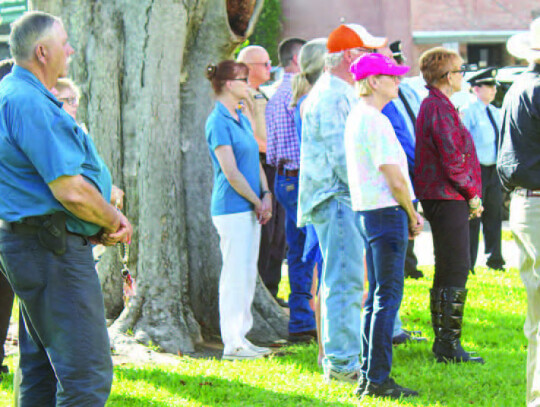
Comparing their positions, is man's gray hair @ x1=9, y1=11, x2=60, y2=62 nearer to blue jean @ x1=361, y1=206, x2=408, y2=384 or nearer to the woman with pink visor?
the woman with pink visor

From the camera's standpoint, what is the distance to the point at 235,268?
6.07m

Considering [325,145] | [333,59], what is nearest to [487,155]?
[333,59]

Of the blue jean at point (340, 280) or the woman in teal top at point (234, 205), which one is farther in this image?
the woman in teal top at point (234, 205)

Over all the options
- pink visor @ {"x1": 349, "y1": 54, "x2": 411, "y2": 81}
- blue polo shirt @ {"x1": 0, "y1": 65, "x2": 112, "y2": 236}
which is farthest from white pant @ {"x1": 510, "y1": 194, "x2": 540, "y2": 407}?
blue polo shirt @ {"x1": 0, "y1": 65, "x2": 112, "y2": 236}

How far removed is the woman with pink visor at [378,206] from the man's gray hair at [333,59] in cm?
33

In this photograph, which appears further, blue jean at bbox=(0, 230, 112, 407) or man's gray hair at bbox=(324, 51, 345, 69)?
man's gray hair at bbox=(324, 51, 345, 69)

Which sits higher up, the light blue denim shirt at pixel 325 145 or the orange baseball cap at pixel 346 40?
the orange baseball cap at pixel 346 40

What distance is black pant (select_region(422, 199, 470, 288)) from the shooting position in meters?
5.59

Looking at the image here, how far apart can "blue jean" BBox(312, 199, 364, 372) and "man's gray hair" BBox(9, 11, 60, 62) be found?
2231mm

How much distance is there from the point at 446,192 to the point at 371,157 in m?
0.93

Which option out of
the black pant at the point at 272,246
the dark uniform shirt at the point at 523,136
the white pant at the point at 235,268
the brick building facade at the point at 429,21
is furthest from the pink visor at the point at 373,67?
the brick building facade at the point at 429,21

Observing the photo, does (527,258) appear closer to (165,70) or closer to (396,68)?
(396,68)

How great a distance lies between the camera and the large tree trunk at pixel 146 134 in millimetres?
6410

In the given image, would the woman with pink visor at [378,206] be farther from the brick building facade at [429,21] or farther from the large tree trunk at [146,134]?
the brick building facade at [429,21]
